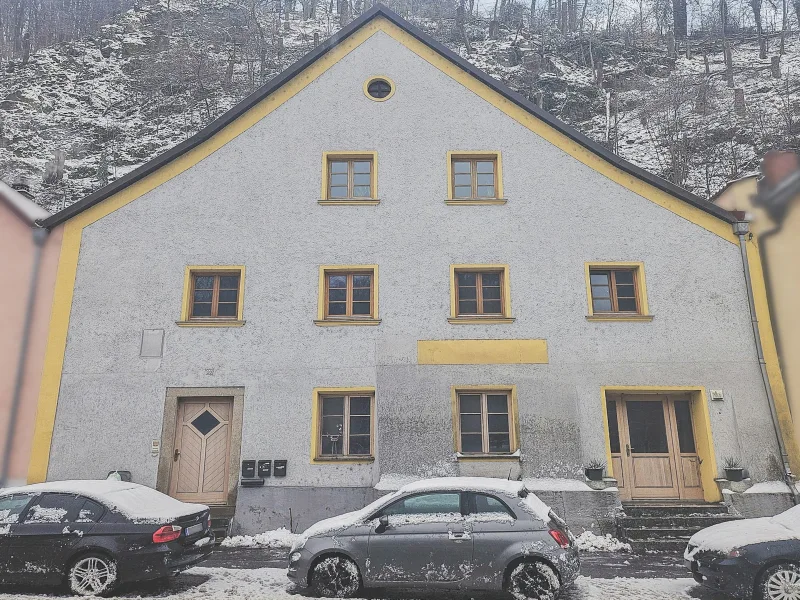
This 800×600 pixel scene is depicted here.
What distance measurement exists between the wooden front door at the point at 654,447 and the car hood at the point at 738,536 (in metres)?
4.16

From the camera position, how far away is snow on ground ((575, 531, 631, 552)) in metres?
11.2

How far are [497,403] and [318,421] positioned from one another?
3.64 meters

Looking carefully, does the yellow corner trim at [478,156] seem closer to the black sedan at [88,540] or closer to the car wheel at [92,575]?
the black sedan at [88,540]

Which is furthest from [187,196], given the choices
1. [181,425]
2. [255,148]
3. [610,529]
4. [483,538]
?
[610,529]

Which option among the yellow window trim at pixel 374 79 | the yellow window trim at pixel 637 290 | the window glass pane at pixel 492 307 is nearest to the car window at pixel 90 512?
the window glass pane at pixel 492 307

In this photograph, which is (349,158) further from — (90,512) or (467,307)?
(90,512)

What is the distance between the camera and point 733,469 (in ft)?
40.3

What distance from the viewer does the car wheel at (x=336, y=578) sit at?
312 inches

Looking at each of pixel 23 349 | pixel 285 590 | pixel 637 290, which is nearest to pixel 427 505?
pixel 285 590

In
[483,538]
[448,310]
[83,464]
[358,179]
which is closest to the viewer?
[483,538]

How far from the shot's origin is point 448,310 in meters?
13.4

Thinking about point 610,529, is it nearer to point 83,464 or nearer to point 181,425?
point 181,425

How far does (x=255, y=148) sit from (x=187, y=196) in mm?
1863

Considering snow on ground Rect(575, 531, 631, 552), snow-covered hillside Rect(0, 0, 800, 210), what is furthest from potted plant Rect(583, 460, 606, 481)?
snow-covered hillside Rect(0, 0, 800, 210)
